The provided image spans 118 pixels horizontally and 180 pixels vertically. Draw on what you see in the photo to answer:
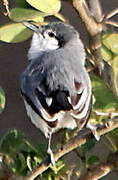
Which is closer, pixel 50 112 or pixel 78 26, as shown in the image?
pixel 50 112

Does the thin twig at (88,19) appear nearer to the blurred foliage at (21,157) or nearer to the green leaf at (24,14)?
the green leaf at (24,14)

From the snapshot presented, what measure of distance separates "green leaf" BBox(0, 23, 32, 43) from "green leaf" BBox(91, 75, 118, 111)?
0.60 ft

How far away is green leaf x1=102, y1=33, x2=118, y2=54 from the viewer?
1.50 m

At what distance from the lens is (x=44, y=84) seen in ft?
4.81

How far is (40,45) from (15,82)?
0.89 m

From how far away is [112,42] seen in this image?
150 centimetres

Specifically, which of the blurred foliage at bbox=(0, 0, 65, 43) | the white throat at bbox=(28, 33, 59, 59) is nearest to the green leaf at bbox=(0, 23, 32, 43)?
the blurred foliage at bbox=(0, 0, 65, 43)

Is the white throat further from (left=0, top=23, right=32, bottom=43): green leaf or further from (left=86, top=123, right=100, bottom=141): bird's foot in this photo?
(left=86, top=123, right=100, bottom=141): bird's foot

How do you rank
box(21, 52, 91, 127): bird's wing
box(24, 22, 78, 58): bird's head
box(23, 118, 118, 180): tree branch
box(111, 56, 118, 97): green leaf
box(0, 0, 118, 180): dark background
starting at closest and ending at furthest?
1. box(23, 118, 118, 180): tree branch
2. box(21, 52, 91, 127): bird's wing
3. box(111, 56, 118, 97): green leaf
4. box(24, 22, 78, 58): bird's head
5. box(0, 0, 118, 180): dark background

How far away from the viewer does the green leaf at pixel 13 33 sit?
4.97ft

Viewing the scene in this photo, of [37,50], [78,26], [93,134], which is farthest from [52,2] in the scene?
[78,26]

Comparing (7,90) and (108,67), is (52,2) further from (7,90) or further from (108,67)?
(7,90)

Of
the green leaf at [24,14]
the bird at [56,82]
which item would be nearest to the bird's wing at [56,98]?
the bird at [56,82]

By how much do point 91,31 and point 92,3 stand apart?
0.13 meters
